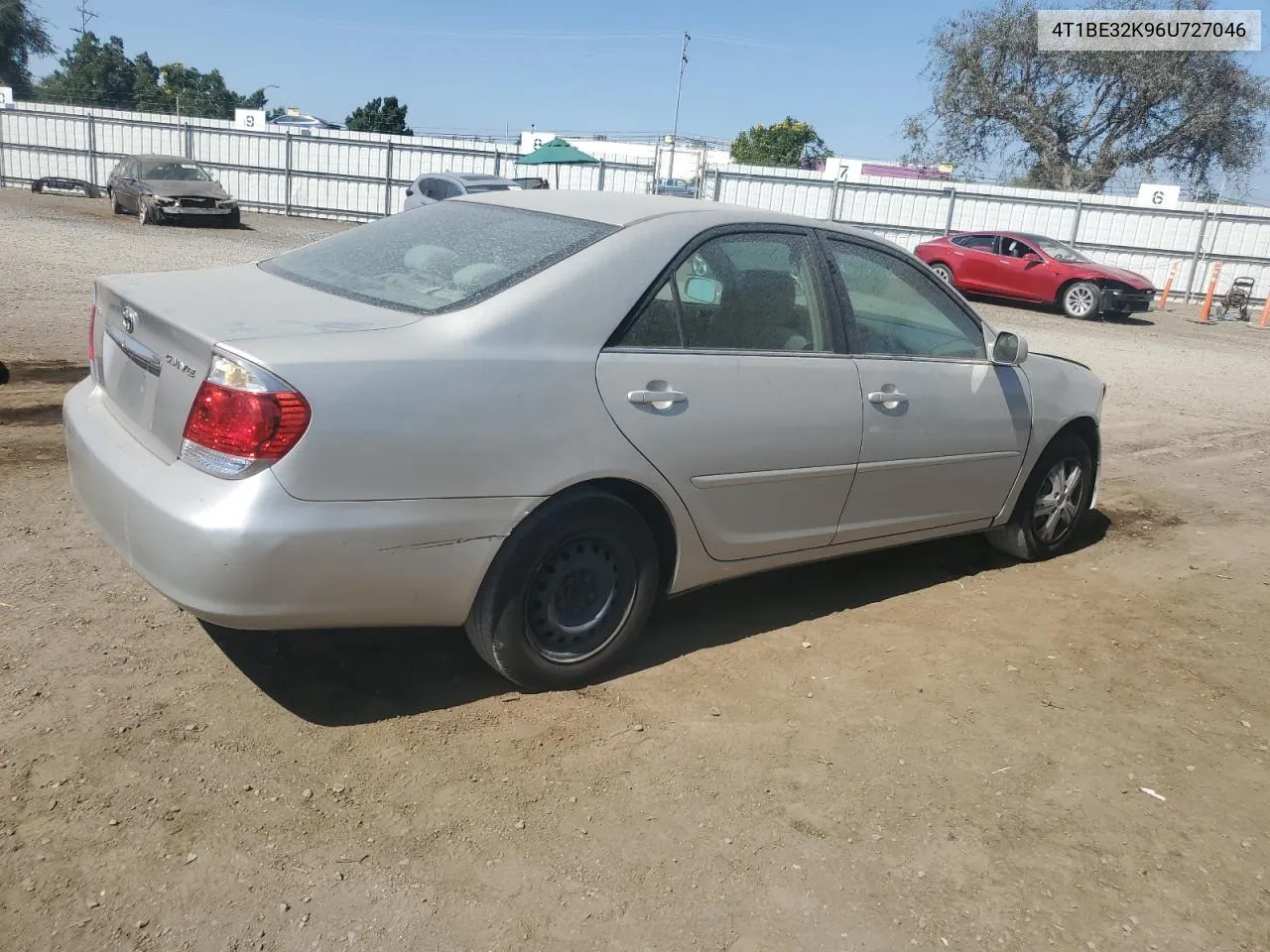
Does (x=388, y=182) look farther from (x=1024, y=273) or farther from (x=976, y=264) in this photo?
(x=1024, y=273)

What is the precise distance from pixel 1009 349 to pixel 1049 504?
104 cm

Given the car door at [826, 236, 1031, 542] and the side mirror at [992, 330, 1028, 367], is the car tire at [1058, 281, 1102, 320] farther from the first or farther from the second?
the side mirror at [992, 330, 1028, 367]

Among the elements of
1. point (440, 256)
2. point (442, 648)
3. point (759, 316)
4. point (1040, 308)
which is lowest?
point (1040, 308)

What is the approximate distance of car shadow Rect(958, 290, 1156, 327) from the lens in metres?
20.6

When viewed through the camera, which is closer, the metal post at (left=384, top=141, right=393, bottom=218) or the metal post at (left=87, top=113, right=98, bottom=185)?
the metal post at (left=384, top=141, right=393, bottom=218)

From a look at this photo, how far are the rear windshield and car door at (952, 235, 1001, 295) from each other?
61.1 ft

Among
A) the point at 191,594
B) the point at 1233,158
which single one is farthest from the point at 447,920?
the point at 1233,158

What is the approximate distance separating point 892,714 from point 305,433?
2119 millimetres

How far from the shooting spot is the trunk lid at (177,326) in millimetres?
3031

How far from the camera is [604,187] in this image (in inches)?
1103

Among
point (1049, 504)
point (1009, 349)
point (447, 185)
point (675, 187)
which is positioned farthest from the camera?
point (675, 187)

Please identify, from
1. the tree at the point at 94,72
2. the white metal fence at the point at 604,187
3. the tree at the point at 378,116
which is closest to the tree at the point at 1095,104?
the white metal fence at the point at 604,187

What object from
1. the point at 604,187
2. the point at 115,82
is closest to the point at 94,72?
the point at 115,82

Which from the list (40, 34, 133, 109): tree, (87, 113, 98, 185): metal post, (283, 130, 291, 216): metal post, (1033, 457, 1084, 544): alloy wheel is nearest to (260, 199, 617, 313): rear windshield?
(1033, 457, 1084, 544): alloy wheel
